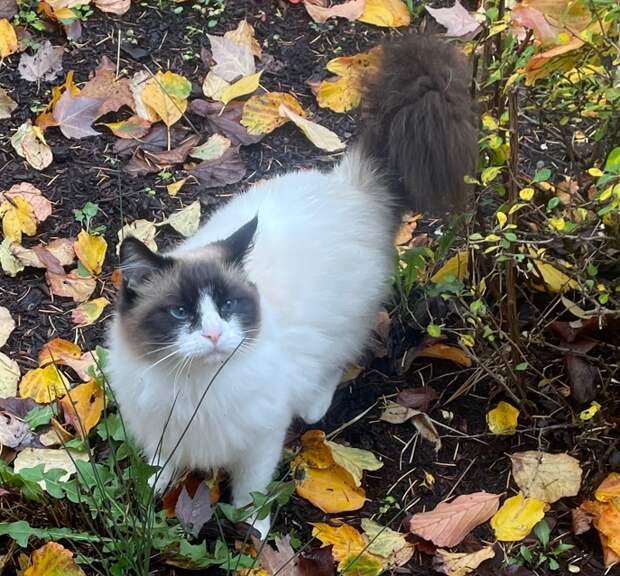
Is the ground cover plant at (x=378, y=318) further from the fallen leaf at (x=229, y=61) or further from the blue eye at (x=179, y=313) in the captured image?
the blue eye at (x=179, y=313)

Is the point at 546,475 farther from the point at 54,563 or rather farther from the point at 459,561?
the point at 54,563

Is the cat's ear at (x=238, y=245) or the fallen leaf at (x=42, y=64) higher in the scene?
the cat's ear at (x=238, y=245)

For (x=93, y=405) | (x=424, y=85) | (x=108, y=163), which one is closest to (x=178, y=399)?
(x=93, y=405)

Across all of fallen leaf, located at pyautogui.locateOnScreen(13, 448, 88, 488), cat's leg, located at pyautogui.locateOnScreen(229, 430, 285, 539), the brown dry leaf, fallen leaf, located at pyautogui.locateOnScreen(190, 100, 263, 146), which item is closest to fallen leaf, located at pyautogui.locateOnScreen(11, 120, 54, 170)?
fallen leaf, located at pyautogui.locateOnScreen(190, 100, 263, 146)

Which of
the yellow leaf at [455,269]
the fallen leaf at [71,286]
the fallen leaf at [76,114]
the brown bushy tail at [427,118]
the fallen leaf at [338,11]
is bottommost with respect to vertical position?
the fallen leaf at [71,286]

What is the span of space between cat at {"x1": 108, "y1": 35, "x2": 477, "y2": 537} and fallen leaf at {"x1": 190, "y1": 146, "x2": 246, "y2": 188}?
460 millimetres

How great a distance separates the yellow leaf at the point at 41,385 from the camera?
2164 millimetres

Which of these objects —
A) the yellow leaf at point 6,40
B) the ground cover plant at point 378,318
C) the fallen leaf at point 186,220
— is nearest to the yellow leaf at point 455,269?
the ground cover plant at point 378,318

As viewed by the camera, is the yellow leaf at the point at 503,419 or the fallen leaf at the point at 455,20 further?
the fallen leaf at the point at 455,20

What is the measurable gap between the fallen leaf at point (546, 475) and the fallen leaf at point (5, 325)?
1.25 m

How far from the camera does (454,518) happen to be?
1.98m

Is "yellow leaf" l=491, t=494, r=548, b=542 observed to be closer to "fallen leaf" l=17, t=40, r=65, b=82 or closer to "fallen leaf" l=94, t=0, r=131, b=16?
"fallen leaf" l=17, t=40, r=65, b=82

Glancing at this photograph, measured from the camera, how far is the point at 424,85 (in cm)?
198

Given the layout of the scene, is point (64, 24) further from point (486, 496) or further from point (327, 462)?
point (486, 496)
